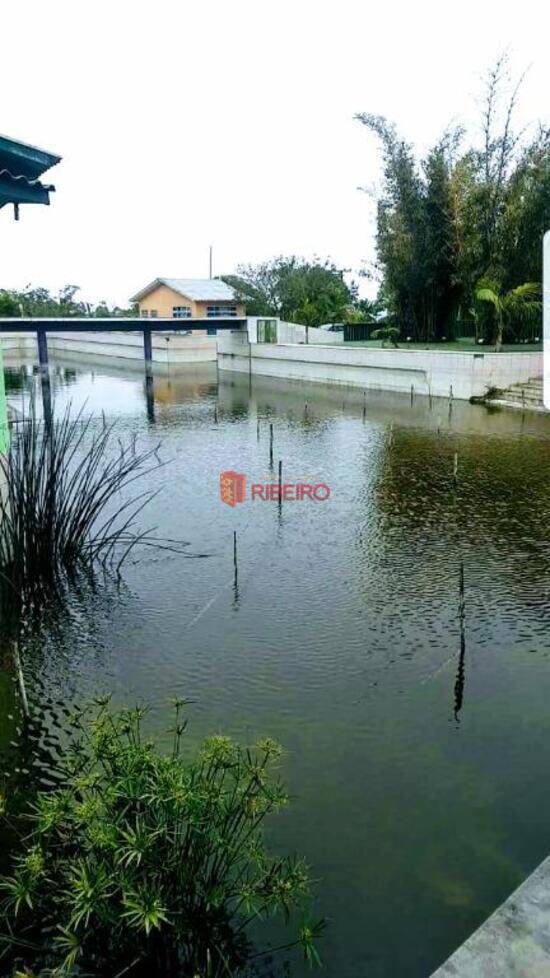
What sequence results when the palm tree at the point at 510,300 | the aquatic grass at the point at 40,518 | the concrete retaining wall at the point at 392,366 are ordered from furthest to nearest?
the palm tree at the point at 510,300 → the concrete retaining wall at the point at 392,366 → the aquatic grass at the point at 40,518

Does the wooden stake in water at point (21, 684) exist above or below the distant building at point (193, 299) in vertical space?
below

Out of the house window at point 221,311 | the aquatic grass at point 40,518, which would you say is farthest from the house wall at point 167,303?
the aquatic grass at point 40,518

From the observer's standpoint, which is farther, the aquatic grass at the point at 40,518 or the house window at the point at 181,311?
the house window at the point at 181,311

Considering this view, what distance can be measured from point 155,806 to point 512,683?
307cm

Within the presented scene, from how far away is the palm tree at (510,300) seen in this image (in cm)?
1964

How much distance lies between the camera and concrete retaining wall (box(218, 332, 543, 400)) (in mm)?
18734

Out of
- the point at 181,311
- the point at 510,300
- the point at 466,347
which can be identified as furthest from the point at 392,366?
the point at 181,311

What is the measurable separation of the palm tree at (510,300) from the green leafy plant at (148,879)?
719 inches

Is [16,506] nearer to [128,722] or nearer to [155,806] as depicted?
[128,722]

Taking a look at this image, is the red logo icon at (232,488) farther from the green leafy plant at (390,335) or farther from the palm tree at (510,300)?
the green leafy plant at (390,335)

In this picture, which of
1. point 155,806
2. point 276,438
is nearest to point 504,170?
point 276,438

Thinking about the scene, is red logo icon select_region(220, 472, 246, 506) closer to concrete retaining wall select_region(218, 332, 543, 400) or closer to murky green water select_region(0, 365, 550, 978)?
murky green water select_region(0, 365, 550, 978)

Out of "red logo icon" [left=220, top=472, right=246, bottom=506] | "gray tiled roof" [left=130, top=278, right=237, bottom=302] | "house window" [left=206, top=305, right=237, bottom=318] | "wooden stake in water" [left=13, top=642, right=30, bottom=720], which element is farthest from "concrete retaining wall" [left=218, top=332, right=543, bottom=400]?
"wooden stake in water" [left=13, top=642, right=30, bottom=720]

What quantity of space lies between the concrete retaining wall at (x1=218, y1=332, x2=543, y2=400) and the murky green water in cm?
770
